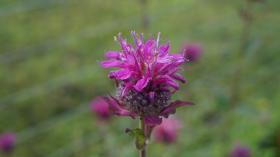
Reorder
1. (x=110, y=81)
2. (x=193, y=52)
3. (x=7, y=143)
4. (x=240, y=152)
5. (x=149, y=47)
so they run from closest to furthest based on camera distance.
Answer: (x=149, y=47), (x=240, y=152), (x=7, y=143), (x=193, y=52), (x=110, y=81)

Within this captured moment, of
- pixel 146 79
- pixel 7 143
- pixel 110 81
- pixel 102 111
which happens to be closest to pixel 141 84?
pixel 146 79

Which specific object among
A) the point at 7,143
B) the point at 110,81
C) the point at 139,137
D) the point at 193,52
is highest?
the point at 139,137

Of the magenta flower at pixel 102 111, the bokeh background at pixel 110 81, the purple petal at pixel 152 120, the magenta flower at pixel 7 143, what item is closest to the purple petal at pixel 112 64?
the purple petal at pixel 152 120

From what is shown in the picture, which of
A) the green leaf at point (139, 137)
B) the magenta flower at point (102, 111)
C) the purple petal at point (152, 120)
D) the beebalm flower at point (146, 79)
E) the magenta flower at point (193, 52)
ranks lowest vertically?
the magenta flower at point (102, 111)

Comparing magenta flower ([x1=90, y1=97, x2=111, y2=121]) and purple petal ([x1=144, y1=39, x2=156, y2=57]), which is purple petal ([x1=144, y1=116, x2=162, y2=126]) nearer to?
purple petal ([x1=144, y1=39, x2=156, y2=57])

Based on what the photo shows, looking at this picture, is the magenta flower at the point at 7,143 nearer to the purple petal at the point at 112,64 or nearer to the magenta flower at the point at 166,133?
the magenta flower at the point at 166,133

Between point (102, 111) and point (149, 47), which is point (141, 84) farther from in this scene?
point (102, 111)
